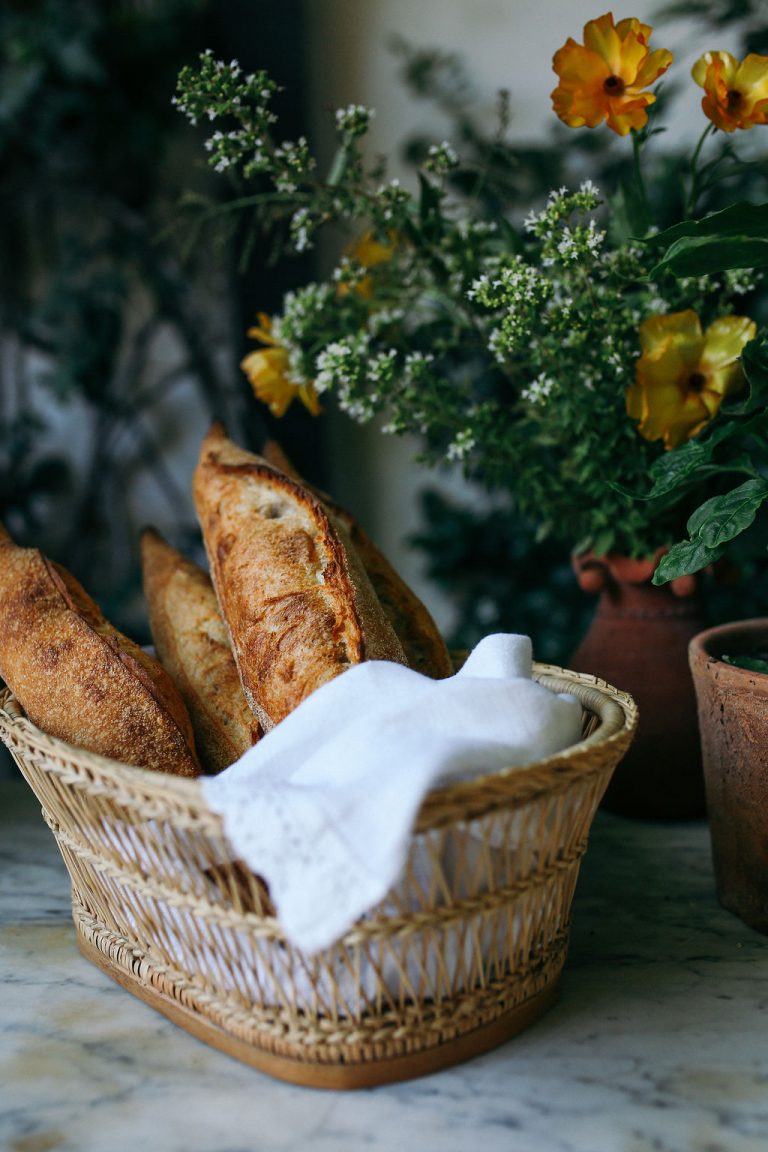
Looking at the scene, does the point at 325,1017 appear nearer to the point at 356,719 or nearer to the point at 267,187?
the point at 356,719

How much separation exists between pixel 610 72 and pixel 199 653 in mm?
567

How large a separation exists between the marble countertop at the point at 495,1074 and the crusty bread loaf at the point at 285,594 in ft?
0.81

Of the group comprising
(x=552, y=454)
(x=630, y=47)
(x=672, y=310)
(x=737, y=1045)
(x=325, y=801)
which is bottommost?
(x=737, y=1045)

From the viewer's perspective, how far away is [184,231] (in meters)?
2.01

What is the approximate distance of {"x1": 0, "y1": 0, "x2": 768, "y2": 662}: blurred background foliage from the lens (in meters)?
1.86

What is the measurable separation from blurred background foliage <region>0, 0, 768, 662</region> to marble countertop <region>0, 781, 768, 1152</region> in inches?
35.5

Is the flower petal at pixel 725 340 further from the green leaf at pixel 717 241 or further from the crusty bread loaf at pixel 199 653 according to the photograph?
the crusty bread loaf at pixel 199 653

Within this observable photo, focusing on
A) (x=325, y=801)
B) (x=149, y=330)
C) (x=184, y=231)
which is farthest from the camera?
(x=149, y=330)

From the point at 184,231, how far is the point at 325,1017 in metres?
1.73

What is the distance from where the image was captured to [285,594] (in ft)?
2.62

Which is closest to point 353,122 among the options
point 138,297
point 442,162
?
point 442,162

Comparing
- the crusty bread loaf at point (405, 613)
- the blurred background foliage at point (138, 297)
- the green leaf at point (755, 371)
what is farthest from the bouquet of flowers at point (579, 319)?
the blurred background foliage at point (138, 297)

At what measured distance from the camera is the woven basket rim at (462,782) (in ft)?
1.77

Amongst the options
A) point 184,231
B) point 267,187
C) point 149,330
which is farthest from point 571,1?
point 149,330
